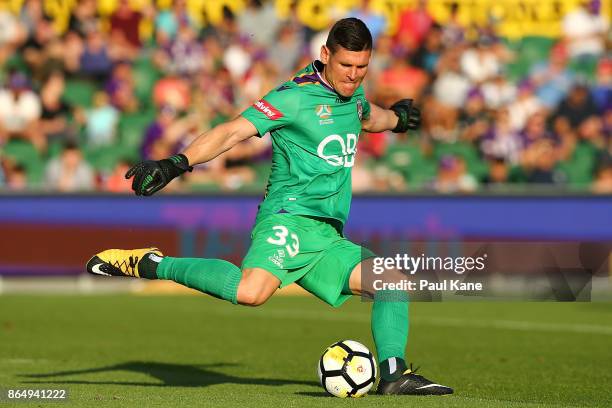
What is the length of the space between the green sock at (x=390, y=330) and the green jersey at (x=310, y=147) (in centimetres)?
65

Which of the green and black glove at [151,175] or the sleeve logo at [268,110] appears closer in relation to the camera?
the green and black glove at [151,175]

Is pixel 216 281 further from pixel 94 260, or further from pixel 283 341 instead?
pixel 283 341

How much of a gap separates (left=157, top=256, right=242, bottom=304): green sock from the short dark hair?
1.56 m

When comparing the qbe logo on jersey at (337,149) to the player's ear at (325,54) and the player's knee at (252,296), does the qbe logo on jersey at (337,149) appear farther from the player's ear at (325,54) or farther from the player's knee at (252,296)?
the player's knee at (252,296)

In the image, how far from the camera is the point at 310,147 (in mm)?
8133

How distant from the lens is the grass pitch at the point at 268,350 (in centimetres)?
841

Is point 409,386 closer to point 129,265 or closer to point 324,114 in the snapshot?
point 324,114

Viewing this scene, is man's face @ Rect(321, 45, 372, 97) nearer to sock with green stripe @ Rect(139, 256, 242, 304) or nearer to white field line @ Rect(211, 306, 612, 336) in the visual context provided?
sock with green stripe @ Rect(139, 256, 242, 304)

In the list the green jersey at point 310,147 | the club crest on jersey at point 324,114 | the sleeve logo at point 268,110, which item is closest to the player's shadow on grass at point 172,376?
the green jersey at point 310,147

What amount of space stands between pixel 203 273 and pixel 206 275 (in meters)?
0.04

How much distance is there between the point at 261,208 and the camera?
8336 mm

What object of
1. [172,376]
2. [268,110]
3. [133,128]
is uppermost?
[133,128]

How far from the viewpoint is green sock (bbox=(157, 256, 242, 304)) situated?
7.83 meters

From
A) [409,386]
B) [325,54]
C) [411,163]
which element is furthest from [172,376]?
[411,163]
